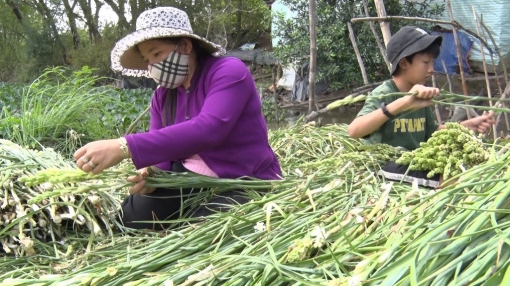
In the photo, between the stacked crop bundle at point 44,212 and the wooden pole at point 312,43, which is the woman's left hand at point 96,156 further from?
the wooden pole at point 312,43

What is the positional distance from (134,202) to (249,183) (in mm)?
437

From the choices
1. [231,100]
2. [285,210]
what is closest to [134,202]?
[231,100]

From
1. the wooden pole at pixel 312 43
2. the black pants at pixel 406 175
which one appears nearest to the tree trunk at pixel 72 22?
the wooden pole at pixel 312 43

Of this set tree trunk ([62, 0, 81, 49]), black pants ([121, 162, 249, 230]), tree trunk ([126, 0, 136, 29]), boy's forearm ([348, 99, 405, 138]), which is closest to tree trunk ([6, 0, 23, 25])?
tree trunk ([62, 0, 81, 49])

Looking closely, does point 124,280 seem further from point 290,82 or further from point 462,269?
point 290,82

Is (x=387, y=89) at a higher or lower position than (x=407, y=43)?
lower

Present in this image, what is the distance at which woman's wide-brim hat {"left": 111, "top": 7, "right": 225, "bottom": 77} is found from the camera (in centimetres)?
204

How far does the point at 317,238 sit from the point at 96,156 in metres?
0.76

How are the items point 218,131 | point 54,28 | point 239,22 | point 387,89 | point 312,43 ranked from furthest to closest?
1. point 54,28
2. point 239,22
3. point 312,43
4. point 387,89
5. point 218,131

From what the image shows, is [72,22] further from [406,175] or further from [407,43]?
[406,175]

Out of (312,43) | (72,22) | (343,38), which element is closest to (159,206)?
(312,43)

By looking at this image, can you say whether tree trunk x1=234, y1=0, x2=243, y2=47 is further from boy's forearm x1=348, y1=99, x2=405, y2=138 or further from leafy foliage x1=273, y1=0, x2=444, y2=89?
boy's forearm x1=348, y1=99, x2=405, y2=138

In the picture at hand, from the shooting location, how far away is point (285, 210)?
168 cm

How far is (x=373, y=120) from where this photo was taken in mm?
2217
